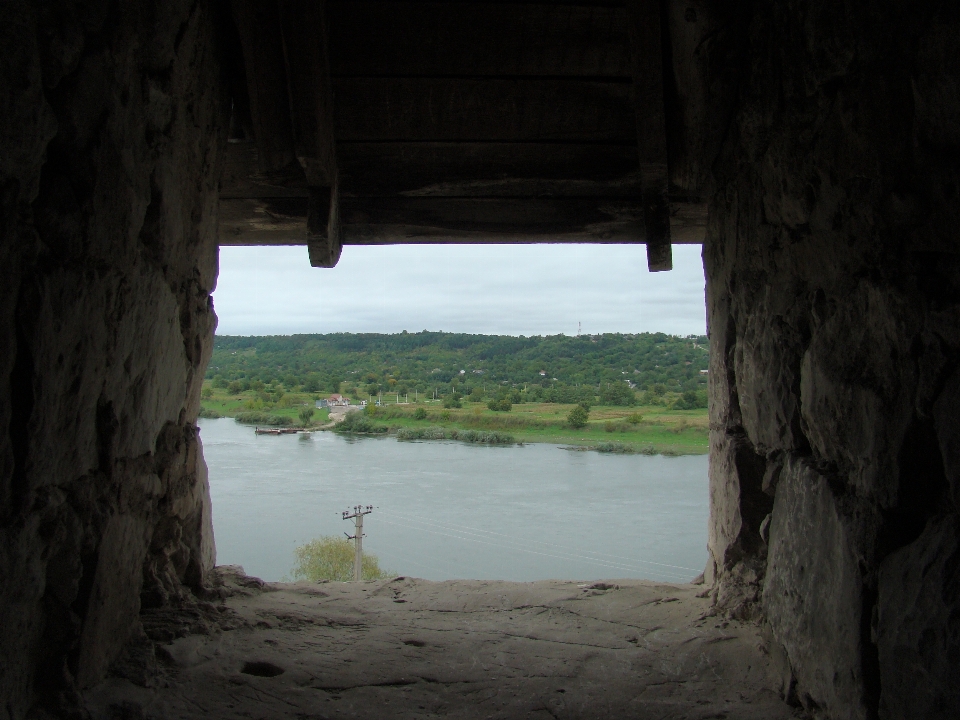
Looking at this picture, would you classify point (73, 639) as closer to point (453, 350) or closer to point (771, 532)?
point (771, 532)

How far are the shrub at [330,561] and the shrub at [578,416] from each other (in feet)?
11.6

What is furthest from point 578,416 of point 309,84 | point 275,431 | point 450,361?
point 309,84

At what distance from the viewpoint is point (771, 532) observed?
7.72 ft

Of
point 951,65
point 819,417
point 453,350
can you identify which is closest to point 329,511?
point 453,350

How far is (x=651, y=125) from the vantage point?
112 inches

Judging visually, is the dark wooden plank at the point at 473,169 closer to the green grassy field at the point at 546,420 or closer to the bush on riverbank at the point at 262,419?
the green grassy field at the point at 546,420

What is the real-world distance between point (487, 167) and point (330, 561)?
7.03 m

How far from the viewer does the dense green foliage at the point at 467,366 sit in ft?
17.3

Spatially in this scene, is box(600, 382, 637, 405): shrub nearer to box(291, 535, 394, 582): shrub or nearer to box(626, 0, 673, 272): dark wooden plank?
box(626, 0, 673, 272): dark wooden plank

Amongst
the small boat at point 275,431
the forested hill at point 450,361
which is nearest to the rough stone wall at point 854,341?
the forested hill at point 450,361

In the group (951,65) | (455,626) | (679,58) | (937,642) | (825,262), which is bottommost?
(455,626)

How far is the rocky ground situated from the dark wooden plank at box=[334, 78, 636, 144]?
210 centimetres

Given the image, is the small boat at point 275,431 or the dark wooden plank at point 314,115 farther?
the small boat at point 275,431

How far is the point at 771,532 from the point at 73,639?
212 cm
